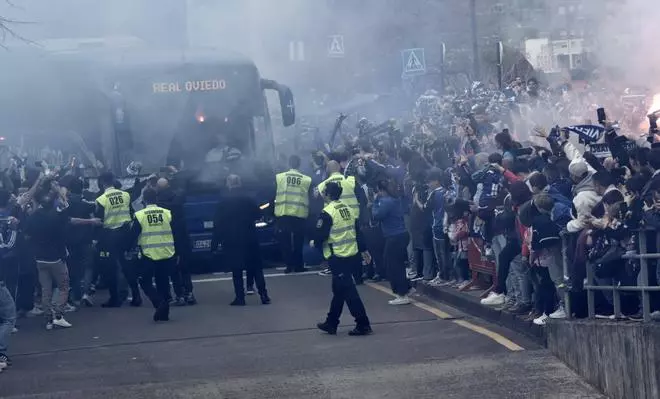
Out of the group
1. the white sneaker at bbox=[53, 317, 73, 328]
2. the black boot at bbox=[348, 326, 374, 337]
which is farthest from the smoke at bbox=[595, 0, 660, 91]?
the white sneaker at bbox=[53, 317, 73, 328]

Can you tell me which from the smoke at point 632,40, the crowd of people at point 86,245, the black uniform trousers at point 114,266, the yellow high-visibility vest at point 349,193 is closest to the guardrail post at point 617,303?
the smoke at point 632,40

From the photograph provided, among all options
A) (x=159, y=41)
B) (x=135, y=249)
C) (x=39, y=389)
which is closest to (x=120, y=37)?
(x=159, y=41)

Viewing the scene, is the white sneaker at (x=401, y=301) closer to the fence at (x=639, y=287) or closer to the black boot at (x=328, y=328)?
the black boot at (x=328, y=328)

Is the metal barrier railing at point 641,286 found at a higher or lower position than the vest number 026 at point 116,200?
lower

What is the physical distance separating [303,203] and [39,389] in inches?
260

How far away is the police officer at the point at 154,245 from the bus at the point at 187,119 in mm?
3202

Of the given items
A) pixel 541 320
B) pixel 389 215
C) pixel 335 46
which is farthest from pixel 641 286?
pixel 335 46

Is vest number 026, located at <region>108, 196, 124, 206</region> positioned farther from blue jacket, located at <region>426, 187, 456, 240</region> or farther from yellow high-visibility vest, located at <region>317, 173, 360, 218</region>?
blue jacket, located at <region>426, 187, 456, 240</region>

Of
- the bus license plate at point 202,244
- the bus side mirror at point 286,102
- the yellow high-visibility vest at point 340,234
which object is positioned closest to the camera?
the yellow high-visibility vest at point 340,234

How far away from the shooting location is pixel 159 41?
2053cm

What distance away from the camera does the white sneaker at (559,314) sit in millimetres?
9826

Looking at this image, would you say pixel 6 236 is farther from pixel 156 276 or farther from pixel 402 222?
pixel 402 222

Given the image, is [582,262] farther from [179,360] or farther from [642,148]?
[179,360]

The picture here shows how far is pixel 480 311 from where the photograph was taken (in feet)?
37.8
